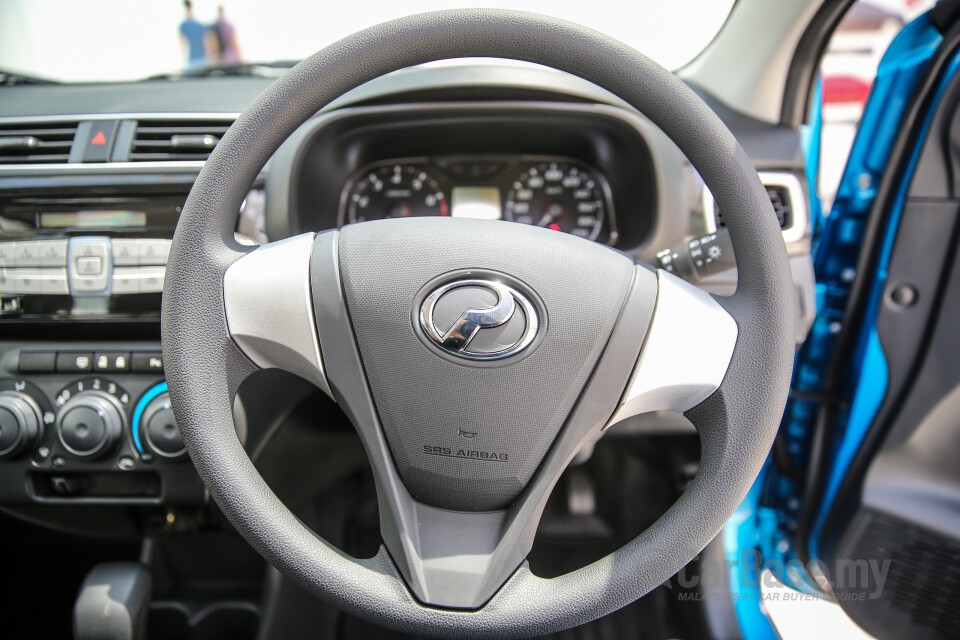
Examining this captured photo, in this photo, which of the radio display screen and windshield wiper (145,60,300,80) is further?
windshield wiper (145,60,300,80)

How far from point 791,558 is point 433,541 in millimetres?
925

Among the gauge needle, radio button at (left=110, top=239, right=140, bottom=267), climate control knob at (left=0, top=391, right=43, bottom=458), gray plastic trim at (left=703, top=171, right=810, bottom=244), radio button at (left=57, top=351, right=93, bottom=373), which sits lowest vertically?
climate control knob at (left=0, top=391, right=43, bottom=458)

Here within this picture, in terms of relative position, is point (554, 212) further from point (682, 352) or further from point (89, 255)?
point (89, 255)

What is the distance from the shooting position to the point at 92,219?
1108mm

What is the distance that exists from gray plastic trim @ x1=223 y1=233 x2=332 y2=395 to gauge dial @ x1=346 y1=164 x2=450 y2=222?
0.50 metres

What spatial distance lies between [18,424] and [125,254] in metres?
0.32

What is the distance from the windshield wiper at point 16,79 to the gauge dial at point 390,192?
685 mm

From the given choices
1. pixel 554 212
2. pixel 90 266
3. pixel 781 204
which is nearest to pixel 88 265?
pixel 90 266

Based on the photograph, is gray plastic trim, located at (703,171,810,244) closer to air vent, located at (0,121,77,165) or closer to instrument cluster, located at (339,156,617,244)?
instrument cluster, located at (339,156,617,244)

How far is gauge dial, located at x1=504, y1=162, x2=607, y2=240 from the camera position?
4.09 ft

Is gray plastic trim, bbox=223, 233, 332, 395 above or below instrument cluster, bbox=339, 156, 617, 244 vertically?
below

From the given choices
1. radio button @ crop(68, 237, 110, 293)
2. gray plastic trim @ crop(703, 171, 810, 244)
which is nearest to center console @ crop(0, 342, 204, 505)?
radio button @ crop(68, 237, 110, 293)

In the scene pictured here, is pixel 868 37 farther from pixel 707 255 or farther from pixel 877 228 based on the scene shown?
pixel 707 255

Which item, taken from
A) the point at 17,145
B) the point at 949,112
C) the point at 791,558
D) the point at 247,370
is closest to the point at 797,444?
the point at 791,558
